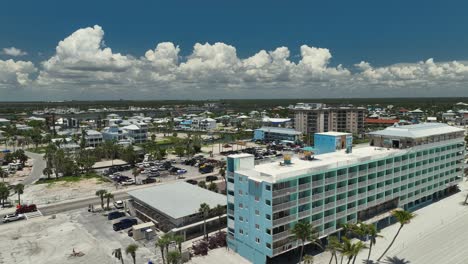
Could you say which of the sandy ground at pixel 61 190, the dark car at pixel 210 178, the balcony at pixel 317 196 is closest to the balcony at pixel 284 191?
the balcony at pixel 317 196

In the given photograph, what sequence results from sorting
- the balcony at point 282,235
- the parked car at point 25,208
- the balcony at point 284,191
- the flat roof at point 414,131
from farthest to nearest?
the parked car at point 25,208 → the flat roof at point 414,131 → the balcony at point 282,235 → the balcony at point 284,191

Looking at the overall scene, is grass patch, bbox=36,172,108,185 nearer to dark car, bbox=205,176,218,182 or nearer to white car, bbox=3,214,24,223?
white car, bbox=3,214,24,223

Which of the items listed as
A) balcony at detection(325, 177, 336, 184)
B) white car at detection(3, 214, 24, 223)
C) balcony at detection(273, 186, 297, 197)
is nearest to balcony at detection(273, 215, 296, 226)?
balcony at detection(273, 186, 297, 197)

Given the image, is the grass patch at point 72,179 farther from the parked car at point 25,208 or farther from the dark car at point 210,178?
the dark car at point 210,178

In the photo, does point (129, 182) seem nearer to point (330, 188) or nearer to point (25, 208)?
point (25, 208)

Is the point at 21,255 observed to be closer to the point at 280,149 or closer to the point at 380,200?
the point at 380,200

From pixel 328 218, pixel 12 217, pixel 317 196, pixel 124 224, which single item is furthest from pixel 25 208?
pixel 328 218
